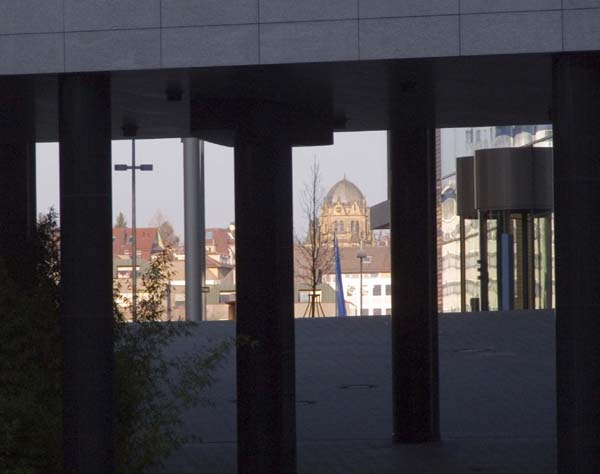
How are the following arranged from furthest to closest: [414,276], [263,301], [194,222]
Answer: [194,222], [414,276], [263,301]

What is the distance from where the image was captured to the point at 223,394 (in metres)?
22.2

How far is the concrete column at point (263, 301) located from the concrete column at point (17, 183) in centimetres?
217

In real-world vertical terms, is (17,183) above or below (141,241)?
below

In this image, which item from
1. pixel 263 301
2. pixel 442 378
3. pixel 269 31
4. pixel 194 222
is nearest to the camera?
pixel 269 31

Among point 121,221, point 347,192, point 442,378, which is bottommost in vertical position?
point 442,378

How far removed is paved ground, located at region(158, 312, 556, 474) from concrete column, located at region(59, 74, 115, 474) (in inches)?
183

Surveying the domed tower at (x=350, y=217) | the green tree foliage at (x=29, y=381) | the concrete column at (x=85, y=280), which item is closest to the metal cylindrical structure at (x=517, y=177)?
the green tree foliage at (x=29, y=381)

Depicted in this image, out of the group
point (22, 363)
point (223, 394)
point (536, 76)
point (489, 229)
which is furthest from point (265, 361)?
point (489, 229)

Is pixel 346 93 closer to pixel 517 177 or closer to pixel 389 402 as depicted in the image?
→ pixel 389 402

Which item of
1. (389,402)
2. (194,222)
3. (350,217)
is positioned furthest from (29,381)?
(350,217)

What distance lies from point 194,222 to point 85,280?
97.4 feet

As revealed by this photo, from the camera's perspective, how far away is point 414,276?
16.4 m

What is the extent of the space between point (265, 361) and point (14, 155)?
4265mm

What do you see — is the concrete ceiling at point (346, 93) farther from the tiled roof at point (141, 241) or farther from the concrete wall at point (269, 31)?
the tiled roof at point (141, 241)
